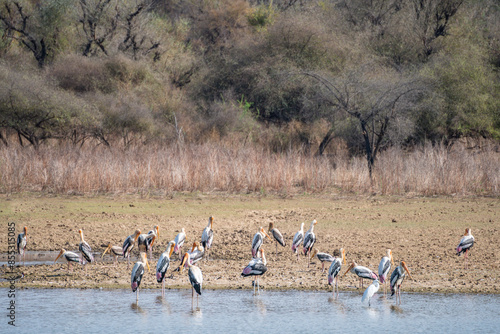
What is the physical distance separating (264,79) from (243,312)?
2201 centimetres

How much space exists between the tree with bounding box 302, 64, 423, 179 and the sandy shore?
4267 millimetres

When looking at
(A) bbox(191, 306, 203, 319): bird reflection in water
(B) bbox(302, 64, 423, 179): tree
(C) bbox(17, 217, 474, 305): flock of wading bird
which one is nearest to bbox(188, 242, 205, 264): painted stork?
(C) bbox(17, 217, 474, 305): flock of wading bird

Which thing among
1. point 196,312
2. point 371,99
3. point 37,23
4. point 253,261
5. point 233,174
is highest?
point 37,23

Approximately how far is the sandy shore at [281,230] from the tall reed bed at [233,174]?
0.71 meters

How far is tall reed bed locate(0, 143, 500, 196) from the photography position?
16766 mm

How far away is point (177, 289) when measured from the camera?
8.83 meters

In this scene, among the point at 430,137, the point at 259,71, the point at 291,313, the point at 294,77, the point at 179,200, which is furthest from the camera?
the point at 259,71

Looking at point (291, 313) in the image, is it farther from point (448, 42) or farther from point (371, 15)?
point (371, 15)

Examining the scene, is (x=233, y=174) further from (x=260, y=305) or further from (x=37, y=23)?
(x=37, y=23)

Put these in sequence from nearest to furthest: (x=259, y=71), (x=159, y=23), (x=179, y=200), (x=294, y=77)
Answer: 1. (x=179, y=200)
2. (x=294, y=77)
3. (x=259, y=71)
4. (x=159, y=23)

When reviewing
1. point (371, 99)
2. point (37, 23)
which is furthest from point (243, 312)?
point (37, 23)


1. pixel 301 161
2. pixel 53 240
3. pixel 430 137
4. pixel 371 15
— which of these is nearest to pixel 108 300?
pixel 53 240

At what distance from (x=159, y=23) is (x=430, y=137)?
17405mm

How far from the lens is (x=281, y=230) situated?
12781 mm
